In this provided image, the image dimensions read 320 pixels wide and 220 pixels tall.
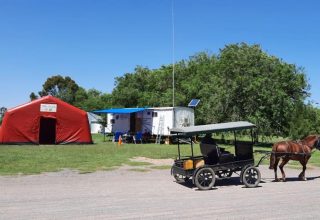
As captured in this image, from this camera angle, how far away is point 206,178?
1214cm

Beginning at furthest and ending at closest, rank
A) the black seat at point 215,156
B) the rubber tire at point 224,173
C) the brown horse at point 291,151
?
the brown horse at point 291,151
the rubber tire at point 224,173
the black seat at point 215,156

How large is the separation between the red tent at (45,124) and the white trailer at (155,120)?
6039mm

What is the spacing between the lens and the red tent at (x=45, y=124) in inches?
1110

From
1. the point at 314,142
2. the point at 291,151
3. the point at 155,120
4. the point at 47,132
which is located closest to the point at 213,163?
the point at 291,151

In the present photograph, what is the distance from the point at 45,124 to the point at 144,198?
21.4 meters

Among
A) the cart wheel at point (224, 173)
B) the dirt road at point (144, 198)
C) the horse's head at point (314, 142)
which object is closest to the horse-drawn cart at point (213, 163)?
the cart wheel at point (224, 173)

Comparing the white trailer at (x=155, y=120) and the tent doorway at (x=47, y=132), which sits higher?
the white trailer at (x=155, y=120)

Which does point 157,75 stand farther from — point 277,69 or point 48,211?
point 48,211

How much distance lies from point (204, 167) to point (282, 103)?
2205cm

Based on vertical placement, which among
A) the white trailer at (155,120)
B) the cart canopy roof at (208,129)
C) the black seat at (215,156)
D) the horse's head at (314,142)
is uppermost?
the white trailer at (155,120)

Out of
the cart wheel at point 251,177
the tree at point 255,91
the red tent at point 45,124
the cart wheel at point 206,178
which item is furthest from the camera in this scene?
the tree at point 255,91

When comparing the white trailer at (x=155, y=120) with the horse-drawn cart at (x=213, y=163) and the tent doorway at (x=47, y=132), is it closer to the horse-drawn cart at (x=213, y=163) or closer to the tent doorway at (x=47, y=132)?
the tent doorway at (x=47, y=132)

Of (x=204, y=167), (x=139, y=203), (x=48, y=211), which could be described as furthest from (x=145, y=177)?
(x=48, y=211)

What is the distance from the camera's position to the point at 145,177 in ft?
47.2
